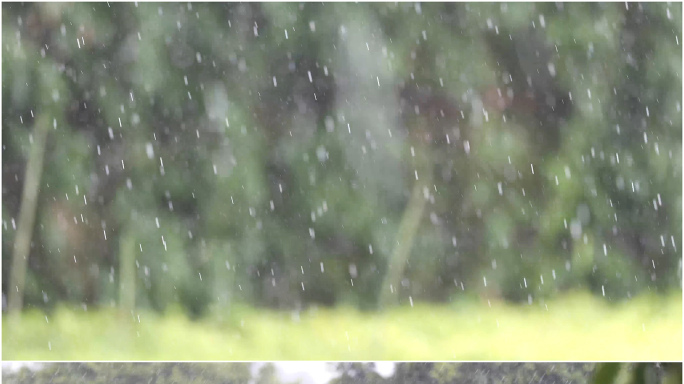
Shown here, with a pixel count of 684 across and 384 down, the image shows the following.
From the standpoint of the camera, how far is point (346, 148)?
46.7 inches

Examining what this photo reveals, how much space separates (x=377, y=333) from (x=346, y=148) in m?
0.37

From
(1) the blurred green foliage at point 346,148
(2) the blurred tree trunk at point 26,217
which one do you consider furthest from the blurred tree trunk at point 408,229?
(2) the blurred tree trunk at point 26,217

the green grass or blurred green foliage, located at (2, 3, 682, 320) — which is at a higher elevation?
blurred green foliage, located at (2, 3, 682, 320)

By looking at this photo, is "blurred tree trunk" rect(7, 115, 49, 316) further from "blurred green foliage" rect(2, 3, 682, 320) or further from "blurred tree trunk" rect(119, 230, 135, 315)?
"blurred tree trunk" rect(119, 230, 135, 315)

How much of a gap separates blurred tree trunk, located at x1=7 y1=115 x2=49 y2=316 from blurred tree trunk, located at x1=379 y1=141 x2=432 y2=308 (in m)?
0.72

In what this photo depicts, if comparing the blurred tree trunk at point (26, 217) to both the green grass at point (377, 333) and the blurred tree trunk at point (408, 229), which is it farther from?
the blurred tree trunk at point (408, 229)

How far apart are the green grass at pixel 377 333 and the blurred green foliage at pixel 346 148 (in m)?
0.04

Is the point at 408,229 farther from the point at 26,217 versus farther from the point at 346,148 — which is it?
the point at 26,217

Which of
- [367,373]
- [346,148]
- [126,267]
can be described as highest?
[346,148]

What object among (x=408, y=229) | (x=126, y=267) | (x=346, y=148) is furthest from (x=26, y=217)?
(x=408, y=229)

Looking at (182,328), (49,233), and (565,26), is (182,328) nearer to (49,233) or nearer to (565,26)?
(49,233)

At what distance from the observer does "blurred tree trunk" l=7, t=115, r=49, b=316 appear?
3.90 ft

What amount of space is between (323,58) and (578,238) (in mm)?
619

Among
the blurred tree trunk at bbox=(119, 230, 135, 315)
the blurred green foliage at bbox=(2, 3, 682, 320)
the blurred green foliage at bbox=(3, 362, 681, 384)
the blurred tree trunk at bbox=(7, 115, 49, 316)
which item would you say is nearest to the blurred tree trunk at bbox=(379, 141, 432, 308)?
the blurred green foliage at bbox=(2, 3, 682, 320)
